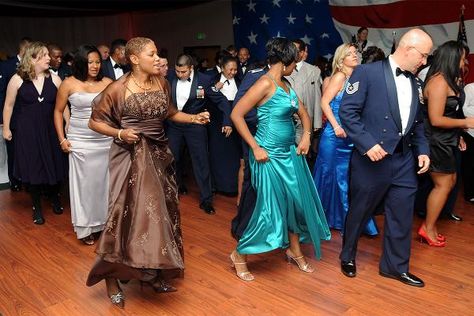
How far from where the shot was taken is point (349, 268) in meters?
3.14

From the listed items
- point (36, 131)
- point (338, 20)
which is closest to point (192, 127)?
point (36, 131)

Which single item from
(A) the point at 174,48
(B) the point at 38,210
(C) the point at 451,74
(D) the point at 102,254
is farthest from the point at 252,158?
(A) the point at 174,48

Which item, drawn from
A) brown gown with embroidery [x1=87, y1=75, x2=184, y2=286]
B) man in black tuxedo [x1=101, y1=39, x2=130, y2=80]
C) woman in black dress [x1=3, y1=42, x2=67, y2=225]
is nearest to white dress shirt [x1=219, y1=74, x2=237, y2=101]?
man in black tuxedo [x1=101, y1=39, x2=130, y2=80]

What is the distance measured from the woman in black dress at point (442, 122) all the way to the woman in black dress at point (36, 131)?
3.17 meters

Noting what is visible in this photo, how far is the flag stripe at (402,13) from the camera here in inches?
244

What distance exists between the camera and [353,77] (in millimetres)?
2871

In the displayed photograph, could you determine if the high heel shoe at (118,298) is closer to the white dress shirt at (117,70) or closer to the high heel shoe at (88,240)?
the high heel shoe at (88,240)

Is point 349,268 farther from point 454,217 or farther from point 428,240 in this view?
point 454,217

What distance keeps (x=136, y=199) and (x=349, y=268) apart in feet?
4.89

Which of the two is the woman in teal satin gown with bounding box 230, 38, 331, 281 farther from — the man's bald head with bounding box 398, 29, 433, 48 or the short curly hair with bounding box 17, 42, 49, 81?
the short curly hair with bounding box 17, 42, 49, 81

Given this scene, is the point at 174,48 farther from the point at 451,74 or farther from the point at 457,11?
the point at 451,74

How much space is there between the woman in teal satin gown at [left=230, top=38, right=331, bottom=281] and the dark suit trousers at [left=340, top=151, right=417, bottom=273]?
0.92 feet

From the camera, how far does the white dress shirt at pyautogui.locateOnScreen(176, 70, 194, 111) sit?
4531 millimetres

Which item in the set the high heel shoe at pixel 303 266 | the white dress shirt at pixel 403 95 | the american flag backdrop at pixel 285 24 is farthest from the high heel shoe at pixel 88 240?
the american flag backdrop at pixel 285 24
